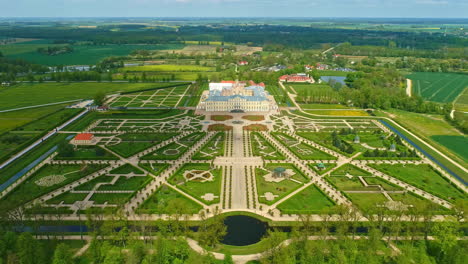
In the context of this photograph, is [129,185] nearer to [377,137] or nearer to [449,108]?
[377,137]

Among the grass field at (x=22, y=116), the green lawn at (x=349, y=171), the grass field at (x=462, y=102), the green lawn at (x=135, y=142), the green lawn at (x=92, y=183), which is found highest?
the grass field at (x=462, y=102)

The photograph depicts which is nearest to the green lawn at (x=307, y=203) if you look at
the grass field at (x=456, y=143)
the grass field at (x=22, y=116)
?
the grass field at (x=456, y=143)

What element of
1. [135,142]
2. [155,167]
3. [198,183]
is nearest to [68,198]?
[155,167]

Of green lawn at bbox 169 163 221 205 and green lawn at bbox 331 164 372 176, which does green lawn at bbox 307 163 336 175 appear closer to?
green lawn at bbox 331 164 372 176

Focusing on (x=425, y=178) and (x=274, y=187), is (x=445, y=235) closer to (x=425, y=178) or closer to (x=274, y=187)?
(x=425, y=178)

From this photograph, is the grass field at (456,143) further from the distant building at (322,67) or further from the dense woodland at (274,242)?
the distant building at (322,67)

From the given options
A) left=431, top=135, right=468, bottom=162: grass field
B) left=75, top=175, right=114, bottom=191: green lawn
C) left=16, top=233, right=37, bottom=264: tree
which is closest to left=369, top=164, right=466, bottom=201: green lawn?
left=431, top=135, right=468, bottom=162: grass field

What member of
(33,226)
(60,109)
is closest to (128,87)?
(60,109)
